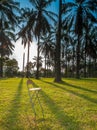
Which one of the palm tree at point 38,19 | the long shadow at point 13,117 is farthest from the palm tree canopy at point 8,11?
the long shadow at point 13,117

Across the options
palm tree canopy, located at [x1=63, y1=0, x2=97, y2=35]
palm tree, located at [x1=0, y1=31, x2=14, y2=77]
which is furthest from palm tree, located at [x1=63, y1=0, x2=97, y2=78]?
palm tree, located at [x1=0, y1=31, x2=14, y2=77]

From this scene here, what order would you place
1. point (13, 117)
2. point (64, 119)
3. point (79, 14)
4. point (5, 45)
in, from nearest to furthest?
point (64, 119) < point (13, 117) < point (79, 14) < point (5, 45)

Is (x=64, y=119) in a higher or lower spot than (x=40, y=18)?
lower

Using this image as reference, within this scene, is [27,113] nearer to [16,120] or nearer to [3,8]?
[16,120]

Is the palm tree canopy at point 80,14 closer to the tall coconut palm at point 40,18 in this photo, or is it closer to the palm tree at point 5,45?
the tall coconut palm at point 40,18

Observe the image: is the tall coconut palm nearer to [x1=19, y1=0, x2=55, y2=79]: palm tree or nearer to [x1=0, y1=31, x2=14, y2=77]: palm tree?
[x1=19, y1=0, x2=55, y2=79]: palm tree

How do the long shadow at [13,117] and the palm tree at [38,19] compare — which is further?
the palm tree at [38,19]

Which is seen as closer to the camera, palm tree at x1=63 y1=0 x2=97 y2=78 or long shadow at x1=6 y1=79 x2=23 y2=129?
long shadow at x1=6 y1=79 x2=23 y2=129

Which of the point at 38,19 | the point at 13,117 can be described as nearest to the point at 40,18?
the point at 38,19

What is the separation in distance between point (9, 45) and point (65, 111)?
34880 millimetres

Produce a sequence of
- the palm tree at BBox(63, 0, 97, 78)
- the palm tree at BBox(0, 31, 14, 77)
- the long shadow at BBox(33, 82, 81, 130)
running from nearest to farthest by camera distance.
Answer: the long shadow at BBox(33, 82, 81, 130)
the palm tree at BBox(63, 0, 97, 78)
the palm tree at BBox(0, 31, 14, 77)

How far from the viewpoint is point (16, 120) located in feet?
18.2

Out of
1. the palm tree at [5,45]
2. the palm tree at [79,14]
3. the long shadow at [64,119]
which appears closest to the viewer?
the long shadow at [64,119]

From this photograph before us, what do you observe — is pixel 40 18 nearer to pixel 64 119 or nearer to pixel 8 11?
pixel 8 11
